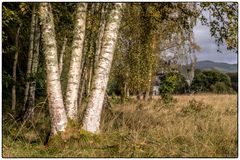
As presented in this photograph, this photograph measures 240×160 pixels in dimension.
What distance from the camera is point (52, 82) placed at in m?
8.91

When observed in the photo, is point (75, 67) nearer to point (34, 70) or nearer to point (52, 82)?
point (52, 82)

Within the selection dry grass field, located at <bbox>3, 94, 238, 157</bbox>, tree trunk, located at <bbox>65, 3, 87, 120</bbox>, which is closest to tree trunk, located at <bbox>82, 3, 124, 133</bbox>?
dry grass field, located at <bbox>3, 94, 238, 157</bbox>

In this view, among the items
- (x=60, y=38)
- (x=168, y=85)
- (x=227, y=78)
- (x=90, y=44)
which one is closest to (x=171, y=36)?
(x=168, y=85)

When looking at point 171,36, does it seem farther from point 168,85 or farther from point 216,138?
point 216,138

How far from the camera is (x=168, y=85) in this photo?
88.6 ft

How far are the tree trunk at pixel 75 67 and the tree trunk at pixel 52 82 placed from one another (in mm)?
325

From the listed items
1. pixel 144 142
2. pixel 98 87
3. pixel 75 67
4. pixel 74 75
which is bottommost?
pixel 144 142

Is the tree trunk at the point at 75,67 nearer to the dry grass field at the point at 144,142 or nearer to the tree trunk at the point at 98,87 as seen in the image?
the tree trunk at the point at 98,87

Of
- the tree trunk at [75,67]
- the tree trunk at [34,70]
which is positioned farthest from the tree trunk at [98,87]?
the tree trunk at [34,70]

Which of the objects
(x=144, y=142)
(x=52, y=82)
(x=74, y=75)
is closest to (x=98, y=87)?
(x=74, y=75)

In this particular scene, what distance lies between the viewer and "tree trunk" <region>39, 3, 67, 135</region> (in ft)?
29.1

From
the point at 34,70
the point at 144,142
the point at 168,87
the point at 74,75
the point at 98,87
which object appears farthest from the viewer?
the point at 168,87

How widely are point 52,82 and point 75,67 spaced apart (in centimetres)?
67

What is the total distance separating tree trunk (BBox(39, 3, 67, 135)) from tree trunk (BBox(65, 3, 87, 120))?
32 centimetres
